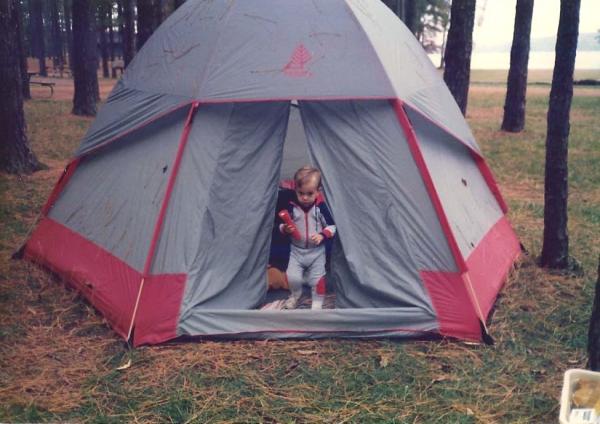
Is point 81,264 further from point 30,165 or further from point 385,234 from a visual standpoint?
point 30,165

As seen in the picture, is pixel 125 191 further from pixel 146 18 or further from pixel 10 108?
pixel 146 18

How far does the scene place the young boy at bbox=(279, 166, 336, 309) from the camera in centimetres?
475

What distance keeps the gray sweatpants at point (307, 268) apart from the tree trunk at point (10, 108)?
5.33 meters

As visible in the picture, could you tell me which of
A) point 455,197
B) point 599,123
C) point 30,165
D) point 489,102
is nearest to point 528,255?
point 455,197

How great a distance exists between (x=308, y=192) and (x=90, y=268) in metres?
1.73

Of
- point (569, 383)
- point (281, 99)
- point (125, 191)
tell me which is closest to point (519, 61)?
point (281, 99)

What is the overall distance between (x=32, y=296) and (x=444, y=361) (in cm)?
310

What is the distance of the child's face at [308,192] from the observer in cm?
468

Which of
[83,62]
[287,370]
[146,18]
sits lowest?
[287,370]

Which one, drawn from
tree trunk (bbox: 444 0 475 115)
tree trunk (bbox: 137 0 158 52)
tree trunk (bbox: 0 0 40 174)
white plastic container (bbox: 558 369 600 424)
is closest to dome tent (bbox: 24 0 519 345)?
white plastic container (bbox: 558 369 600 424)

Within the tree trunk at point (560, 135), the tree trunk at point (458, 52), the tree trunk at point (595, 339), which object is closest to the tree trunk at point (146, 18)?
the tree trunk at point (458, 52)

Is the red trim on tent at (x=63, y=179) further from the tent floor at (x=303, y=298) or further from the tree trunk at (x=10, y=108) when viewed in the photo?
the tree trunk at (x=10, y=108)

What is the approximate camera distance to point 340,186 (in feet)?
15.1

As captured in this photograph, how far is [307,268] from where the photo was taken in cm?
485
